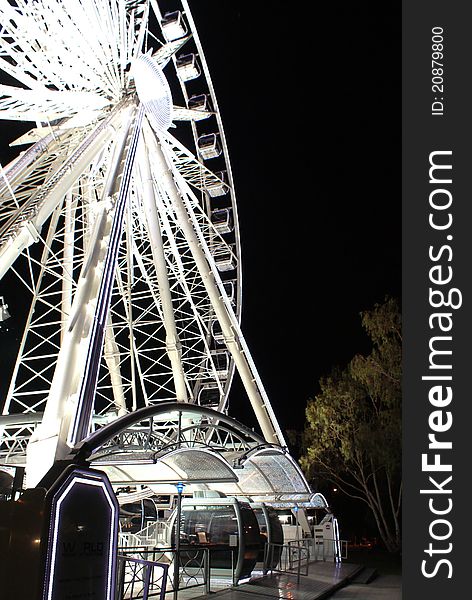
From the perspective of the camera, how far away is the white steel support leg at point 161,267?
20.7 m

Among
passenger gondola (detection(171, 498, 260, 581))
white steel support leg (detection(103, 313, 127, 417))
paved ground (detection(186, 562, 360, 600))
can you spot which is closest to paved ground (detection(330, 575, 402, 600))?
paved ground (detection(186, 562, 360, 600))

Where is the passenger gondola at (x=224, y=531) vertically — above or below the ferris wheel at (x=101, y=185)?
below

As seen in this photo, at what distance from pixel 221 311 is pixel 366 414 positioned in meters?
14.8

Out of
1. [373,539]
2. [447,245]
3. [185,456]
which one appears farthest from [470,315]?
[373,539]

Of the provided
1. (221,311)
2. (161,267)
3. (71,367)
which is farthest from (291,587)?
(161,267)

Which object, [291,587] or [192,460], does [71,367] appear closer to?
[192,460]

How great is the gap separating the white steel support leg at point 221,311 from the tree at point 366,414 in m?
10.8

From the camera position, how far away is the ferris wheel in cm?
1328

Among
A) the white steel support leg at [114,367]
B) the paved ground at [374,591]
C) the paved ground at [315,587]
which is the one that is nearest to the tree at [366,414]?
the paved ground at [315,587]

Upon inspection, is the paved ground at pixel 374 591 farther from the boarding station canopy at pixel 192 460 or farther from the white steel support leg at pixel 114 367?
the white steel support leg at pixel 114 367

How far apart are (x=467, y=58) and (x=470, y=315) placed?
3019mm

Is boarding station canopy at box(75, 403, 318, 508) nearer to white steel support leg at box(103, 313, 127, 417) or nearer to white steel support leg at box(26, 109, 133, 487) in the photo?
white steel support leg at box(26, 109, 133, 487)

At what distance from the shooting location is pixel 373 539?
49031mm

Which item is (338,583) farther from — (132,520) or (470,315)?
(132,520)
